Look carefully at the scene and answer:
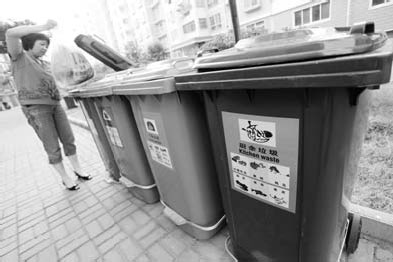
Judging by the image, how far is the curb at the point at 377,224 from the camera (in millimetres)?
1406

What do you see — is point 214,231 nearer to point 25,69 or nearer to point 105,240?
point 105,240

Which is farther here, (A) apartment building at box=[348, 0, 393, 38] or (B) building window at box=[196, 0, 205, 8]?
(B) building window at box=[196, 0, 205, 8]

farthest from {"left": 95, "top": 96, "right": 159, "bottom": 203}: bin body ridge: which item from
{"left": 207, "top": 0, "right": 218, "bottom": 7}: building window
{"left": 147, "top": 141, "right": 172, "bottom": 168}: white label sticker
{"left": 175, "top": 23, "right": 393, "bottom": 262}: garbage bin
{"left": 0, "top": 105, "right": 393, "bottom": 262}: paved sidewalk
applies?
{"left": 207, "top": 0, "right": 218, "bottom": 7}: building window

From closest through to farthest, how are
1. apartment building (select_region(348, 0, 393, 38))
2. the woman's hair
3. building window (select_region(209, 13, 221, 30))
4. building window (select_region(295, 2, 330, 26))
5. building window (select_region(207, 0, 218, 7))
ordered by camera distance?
the woman's hair, apartment building (select_region(348, 0, 393, 38)), building window (select_region(295, 2, 330, 26)), building window (select_region(207, 0, 218, 7)), building window (select_region(209, 13, 221, 30))

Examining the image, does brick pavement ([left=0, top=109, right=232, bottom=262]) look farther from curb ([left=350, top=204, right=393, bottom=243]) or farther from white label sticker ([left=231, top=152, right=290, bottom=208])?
curb ([left=350, top=204, right=393, bottom=243])

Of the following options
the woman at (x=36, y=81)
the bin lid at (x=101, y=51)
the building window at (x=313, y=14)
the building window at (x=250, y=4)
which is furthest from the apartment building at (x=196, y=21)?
the woman at (x=36, y=81)

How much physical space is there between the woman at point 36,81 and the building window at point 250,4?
1753 cm

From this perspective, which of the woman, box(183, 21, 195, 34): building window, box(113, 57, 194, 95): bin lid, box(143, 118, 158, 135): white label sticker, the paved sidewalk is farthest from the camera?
box(183, 21, 195, 34): building window

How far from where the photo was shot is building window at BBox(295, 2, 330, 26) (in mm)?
12139

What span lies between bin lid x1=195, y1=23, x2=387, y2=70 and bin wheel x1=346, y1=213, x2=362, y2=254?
1.14m

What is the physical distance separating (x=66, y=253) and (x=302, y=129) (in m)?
2.20

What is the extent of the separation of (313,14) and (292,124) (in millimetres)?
15669

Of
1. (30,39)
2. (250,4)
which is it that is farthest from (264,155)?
(250,4)

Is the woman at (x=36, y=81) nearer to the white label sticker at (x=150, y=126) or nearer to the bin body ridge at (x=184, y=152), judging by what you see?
the bin body ridge at (x=184, y=152)
